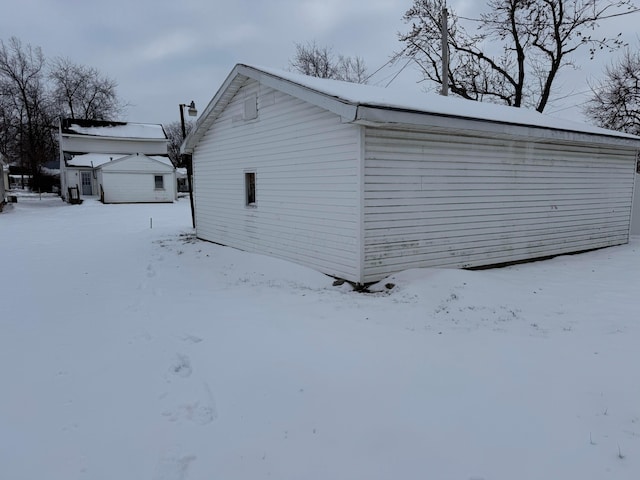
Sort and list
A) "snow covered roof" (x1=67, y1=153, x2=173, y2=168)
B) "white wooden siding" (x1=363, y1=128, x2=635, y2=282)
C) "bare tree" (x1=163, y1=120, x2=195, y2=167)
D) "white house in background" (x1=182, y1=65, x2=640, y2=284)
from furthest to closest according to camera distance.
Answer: "bare tree" (x1=163, y1=120, x2=195, y2=167), "snow covered roof" (x1=67, y1=153, x2=173, y2=168), "white wooden siding" (x1=363, y1=128, x2=635, y2=282), "white house in background" (x1=182, y1=65, x2=640, y2=284)

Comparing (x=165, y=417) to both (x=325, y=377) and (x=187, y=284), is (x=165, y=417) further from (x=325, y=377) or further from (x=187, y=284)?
(x=187, y=284)

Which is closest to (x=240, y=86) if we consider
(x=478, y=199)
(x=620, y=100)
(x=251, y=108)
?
(x=251, y=108)

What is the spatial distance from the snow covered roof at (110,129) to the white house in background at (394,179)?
2537 cm

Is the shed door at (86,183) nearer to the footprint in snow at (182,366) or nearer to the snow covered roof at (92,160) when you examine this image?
the snow covered roof at (92,160)

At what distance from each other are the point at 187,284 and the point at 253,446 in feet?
16.3

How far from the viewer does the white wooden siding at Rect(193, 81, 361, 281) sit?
6.87 metres

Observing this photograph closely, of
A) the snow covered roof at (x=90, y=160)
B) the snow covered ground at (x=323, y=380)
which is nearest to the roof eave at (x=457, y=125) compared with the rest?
the snow covered ground at (x=323, y=380)

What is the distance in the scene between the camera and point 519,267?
852cm

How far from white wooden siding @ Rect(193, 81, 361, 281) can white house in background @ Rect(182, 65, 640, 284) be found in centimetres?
3

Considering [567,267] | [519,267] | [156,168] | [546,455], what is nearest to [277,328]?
[546,455]

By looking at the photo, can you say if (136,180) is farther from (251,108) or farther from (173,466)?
(173,466)

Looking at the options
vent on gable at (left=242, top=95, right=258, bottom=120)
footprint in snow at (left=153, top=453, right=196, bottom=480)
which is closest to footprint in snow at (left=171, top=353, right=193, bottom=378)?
footprint in snow at (left=153, top=453, right=196, bottom=480)

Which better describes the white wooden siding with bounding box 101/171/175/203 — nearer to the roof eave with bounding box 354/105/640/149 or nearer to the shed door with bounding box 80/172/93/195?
the shed door with bounding box 80/172/93/195

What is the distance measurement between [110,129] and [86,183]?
526 cm
